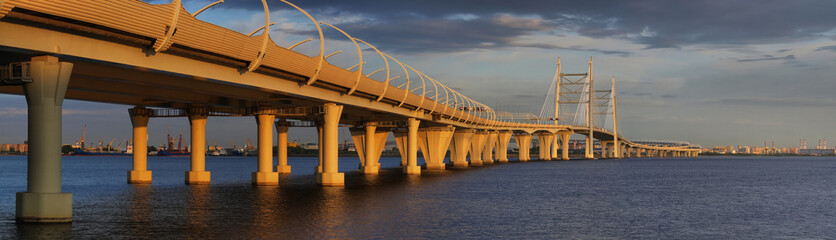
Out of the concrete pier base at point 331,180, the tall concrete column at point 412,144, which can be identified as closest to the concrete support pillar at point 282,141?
the tall concrete column at point 412,144

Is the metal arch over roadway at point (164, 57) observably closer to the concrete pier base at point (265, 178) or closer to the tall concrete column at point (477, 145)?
the concrete pier base at point (265, 178)

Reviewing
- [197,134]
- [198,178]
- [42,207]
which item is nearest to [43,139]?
[42,207]

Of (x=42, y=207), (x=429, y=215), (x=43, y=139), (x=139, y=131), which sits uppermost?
(x=139, y=131)

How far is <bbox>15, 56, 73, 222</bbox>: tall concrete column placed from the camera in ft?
101

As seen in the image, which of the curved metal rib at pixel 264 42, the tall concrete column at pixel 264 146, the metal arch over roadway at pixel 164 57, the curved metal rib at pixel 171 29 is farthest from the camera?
the tall concrete column at pixel 264 146

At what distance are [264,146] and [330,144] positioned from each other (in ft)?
22.0

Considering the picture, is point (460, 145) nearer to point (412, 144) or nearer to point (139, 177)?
point (412, 144)

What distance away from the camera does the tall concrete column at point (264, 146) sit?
217 ft

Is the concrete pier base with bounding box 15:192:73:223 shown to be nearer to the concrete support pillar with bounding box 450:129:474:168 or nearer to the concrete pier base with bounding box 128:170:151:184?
the concrete pier base with bounding box 128:170:151:184

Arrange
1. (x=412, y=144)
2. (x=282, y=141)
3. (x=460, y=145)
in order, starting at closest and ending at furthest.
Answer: (x=412, y=144) → (x=282, y=141) → (x=460, y=145)

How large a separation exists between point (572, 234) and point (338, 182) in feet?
118

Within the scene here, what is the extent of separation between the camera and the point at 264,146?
66125 millimetres

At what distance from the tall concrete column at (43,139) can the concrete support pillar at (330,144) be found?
32.0 meters

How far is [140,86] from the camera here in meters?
51.9
